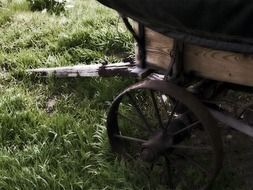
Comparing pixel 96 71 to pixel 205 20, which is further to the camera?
pixel 96 71

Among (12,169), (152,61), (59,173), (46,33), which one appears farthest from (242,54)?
(46,33)

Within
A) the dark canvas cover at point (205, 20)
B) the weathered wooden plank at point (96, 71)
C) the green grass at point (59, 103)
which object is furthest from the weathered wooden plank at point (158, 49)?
the green grass at point (59, 103)

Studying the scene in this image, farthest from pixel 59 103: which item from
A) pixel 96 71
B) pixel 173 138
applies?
pixel 173 138

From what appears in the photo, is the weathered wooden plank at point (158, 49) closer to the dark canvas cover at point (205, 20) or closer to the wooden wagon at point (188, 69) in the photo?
the wooden wagon at point (188, 69)

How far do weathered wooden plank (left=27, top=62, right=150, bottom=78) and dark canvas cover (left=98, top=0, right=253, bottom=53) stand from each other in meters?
0.61

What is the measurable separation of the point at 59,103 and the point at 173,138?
1.58m

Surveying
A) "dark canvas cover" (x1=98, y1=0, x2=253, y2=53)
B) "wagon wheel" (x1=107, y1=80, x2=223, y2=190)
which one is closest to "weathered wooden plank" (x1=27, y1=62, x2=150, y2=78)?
"wagon wheel" (x1=107, y1=80, x2=223, y2=190)

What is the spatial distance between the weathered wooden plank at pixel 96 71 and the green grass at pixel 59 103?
0.32ft

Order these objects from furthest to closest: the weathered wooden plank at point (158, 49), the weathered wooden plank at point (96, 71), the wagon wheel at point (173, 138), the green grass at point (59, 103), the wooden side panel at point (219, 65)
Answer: the green grass at point (59, 103), the weathered wooden plank at point (96, 71), the weathered wooden plank at point (158, 49), the wagon wheel at point (173, 138), the wooden side panel at point (219, 65)

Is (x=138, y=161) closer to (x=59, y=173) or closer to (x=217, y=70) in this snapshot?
(x=59, y=173)

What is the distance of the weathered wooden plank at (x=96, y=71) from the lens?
3.37 metres

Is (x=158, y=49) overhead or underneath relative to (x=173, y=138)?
overhead

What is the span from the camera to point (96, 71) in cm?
400

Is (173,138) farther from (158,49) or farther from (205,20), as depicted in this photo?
(205,20)
